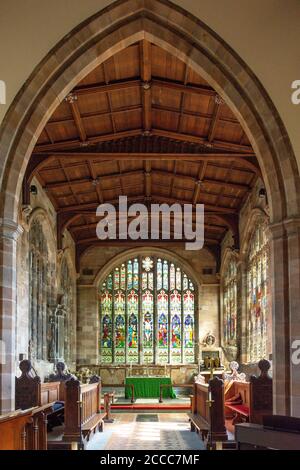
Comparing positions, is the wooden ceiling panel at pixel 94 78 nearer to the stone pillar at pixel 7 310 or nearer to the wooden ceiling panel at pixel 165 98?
the wooden ceiling panel at pixel 165 98

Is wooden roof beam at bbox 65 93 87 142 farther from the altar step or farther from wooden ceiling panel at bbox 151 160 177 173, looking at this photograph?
the altar step

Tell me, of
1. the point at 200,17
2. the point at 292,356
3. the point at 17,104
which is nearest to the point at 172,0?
the point at 200,17

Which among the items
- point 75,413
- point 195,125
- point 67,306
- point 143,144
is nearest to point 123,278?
point 67,306

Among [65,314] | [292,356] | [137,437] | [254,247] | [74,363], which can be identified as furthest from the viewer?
[74,363]

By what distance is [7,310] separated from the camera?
886cm

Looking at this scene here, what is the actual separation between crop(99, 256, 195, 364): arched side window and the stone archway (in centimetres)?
1519

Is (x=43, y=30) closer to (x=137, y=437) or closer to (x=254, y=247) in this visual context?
(x=137, y=437)

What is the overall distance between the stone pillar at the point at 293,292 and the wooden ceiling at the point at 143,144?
4120mm

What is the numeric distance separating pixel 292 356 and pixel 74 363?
610 inches

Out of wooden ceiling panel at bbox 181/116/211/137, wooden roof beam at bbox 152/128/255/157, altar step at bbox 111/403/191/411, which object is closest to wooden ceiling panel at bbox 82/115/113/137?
wooden roof beam at bbox 152/128/255/157

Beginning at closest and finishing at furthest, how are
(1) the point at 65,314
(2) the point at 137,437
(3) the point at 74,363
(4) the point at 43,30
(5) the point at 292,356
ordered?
(5) the point at 292,356
(4) the point at 43,30
(2) the point at 137,437
(1) the point at 65,314
(3) the point at 74,363

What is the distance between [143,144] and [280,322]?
23.8 feet

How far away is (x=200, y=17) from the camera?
9242 mm

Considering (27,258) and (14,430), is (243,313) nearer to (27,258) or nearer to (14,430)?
(27,258)
